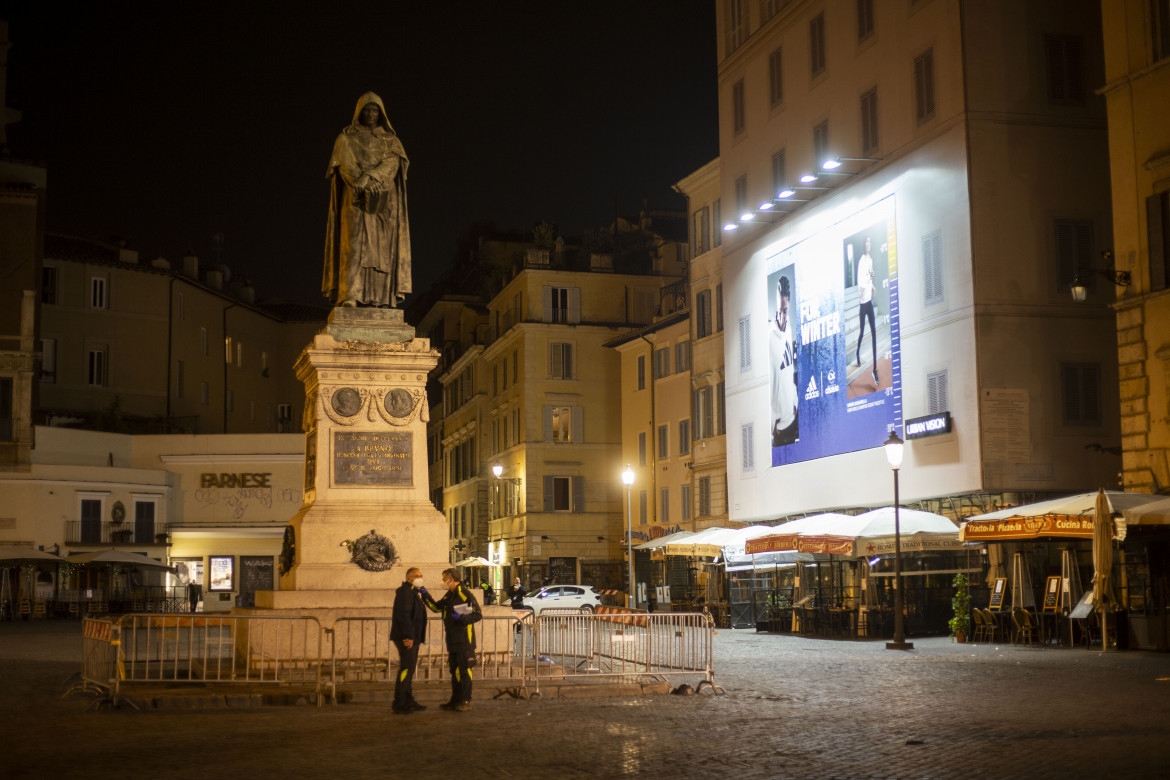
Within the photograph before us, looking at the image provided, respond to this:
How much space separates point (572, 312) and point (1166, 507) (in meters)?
46.0

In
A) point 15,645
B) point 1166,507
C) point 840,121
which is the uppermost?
point 840,121

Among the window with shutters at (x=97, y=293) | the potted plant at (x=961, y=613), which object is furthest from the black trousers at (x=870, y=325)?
the window with shutters at (x=97, y=293)

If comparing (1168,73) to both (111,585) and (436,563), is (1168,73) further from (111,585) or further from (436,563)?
(111,585)

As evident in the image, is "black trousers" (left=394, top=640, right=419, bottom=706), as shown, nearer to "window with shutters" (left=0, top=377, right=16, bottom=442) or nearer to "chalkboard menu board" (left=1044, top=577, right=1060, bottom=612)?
"chalkboard menu board" (left=1044, top=577, right=1060, bottom=612)

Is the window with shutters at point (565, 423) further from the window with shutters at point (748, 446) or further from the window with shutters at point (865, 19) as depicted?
the window with shutters at point (865, 19)

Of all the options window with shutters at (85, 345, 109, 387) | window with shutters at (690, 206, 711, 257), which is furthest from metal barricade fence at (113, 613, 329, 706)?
window with shutters at (85, 345, 109, 387)

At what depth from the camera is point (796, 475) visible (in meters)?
39.2

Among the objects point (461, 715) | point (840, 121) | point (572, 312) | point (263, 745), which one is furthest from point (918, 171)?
point (572, 312)

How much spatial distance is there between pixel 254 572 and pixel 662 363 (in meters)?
19.5

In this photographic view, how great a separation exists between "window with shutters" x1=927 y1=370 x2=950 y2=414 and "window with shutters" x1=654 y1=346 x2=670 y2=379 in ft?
75.6

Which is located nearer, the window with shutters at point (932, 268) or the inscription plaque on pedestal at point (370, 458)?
the inscription plaque on pedestal at point (370, 458)

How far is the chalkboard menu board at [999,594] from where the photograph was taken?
28.0 m

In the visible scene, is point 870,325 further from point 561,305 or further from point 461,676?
point 561,305

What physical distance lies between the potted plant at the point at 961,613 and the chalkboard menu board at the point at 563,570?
115ft
